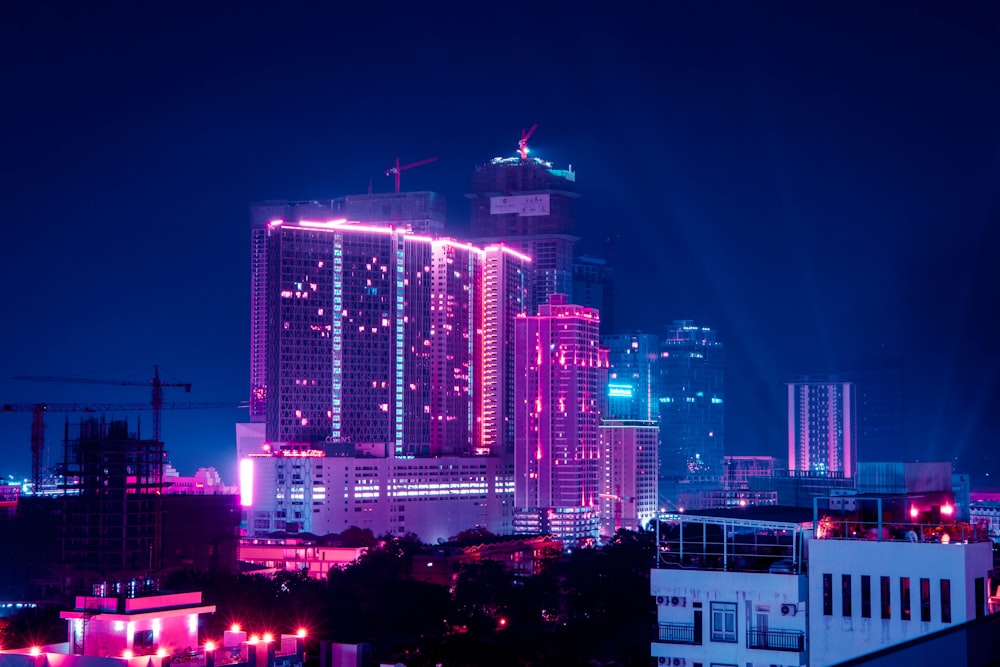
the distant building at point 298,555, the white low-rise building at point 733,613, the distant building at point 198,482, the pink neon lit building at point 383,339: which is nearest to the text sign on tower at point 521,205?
the pink neon lit building at point 383,339

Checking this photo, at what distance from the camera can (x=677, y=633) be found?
71.3 feet

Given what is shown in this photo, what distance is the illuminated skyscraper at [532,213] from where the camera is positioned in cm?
14850

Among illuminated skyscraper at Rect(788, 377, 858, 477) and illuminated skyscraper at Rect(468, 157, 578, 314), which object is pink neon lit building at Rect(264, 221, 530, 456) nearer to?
illuminated skyscraper at Rect(468, 157, 578, 314)

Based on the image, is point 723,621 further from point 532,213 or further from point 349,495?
point 532,213

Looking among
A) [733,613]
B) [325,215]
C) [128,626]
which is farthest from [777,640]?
[325,215]

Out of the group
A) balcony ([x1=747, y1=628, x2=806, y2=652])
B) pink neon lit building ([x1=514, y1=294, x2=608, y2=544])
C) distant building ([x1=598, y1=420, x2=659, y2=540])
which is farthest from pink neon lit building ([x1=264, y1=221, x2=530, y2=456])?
balcony ([x1=747, y1=628, x2=806, y2=652])

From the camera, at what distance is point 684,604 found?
21.8 m

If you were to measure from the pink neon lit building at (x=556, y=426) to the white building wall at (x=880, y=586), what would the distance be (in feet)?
270

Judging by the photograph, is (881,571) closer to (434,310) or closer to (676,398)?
(434,310)

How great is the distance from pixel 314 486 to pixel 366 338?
1522cm

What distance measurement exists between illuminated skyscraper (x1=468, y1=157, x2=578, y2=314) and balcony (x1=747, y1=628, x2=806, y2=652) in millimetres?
126215

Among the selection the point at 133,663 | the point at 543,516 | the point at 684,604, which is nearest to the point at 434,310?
the point at 543,516

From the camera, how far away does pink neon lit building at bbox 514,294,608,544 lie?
4080 inches

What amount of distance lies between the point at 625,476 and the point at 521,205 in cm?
4307
